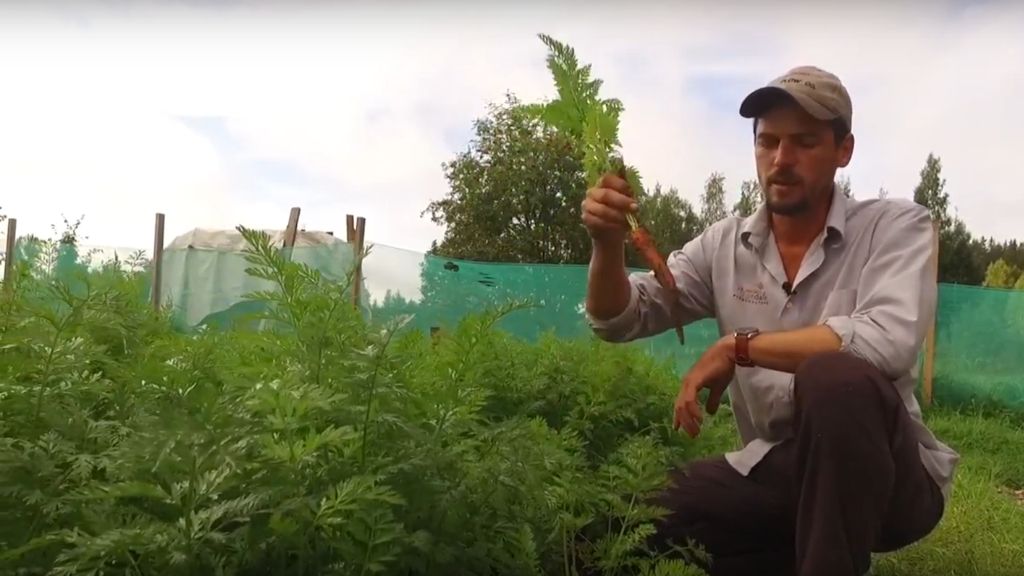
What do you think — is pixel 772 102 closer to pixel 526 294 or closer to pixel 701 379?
pixel 701 379

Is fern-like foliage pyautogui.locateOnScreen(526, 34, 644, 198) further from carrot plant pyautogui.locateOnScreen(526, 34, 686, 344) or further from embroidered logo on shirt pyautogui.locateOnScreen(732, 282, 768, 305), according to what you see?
embroidered logo on shirt pyautogui.locateOnScreen(732, 282, 768, 305)

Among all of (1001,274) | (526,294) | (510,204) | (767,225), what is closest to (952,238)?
(1001,274)

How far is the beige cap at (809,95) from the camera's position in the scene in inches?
92.0

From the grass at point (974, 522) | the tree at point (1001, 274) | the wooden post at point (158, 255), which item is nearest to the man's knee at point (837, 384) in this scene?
the grass at point (974, 522)

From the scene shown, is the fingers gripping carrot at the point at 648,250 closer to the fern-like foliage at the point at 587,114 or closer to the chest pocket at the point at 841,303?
the fern-like foliage at the point at 587,114

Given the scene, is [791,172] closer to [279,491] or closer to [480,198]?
[279,491]

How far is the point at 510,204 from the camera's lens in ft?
51.2

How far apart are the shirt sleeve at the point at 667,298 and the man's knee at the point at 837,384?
1.86 ft

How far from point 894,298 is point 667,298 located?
2.05 ft

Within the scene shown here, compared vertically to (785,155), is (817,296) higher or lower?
lower

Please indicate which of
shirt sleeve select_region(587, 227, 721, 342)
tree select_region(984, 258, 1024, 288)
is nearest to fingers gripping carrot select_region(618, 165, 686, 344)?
shirt sleeve select_region(587, 227, 721, 342)

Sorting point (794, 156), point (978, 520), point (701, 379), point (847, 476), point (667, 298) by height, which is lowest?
point (978, 520)

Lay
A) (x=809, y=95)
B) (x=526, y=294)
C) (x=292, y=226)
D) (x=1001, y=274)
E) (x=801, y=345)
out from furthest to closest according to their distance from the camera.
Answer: (x=1001, y=274), (x=292, y=226), (x=526, y=294), (x=809, y=95), (x=801, y=345)

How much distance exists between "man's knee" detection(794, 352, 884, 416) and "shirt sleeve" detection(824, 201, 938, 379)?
85 mm
